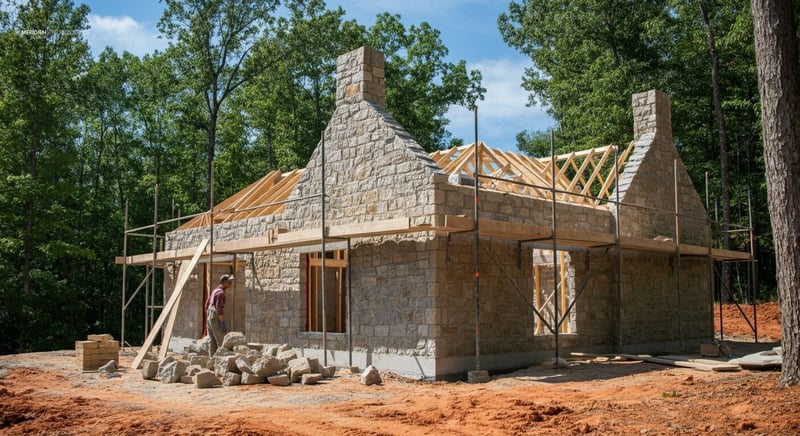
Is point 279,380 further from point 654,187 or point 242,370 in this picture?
point 654,187

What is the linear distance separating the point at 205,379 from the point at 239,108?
26968mm

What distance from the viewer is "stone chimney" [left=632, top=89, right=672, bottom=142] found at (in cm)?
1716

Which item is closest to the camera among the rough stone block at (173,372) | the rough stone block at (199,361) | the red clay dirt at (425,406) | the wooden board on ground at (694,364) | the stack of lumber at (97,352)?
the red clay dirt at (425,406)

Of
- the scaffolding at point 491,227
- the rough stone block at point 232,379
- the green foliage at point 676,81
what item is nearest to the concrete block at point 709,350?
the scaffolding at point 491,227

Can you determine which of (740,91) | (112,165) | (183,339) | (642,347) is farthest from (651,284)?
(112,165)

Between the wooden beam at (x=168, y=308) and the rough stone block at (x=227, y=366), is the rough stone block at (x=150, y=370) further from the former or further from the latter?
the wooden beam at (x=168, y=308)

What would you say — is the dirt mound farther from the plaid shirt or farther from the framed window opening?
the plaid shirt

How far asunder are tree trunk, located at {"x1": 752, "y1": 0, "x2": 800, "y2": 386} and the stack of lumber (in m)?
11.6

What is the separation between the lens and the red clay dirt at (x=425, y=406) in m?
7.08

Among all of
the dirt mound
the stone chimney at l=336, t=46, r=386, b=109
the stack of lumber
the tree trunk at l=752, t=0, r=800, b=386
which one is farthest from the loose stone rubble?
the dirt mound

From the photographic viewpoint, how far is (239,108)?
3575 centimetres

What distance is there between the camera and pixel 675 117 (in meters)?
27.1

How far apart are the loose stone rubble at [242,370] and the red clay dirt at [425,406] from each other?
0.26 m

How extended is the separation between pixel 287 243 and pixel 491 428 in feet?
22.0
